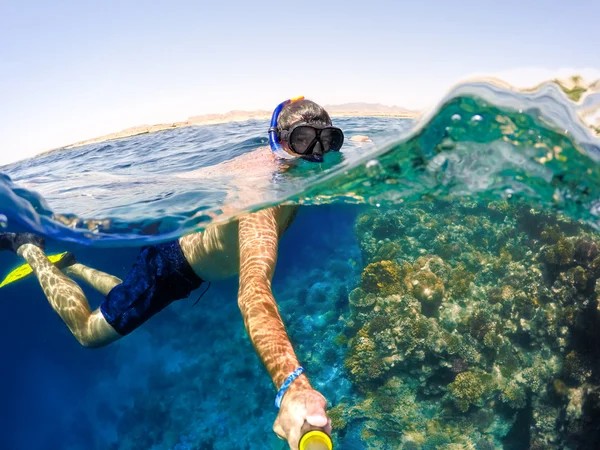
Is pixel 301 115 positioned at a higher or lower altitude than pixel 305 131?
higher

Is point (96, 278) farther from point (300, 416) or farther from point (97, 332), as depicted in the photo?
point (300, 416)

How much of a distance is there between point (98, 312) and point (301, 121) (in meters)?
4.55

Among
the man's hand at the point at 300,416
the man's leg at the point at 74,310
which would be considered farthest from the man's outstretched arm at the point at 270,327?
the man's leg at the point at 74,310

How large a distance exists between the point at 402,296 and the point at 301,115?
6796 mm

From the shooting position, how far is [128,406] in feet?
42.0

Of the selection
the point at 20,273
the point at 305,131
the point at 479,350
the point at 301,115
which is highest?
the point at 301,115

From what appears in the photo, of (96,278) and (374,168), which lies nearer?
(374,168)

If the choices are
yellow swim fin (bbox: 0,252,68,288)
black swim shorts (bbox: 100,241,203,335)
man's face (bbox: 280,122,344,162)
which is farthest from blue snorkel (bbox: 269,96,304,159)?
yellow swim fin (bbox: 0,252,68,288)

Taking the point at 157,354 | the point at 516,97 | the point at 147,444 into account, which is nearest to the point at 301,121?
the point at 516,97

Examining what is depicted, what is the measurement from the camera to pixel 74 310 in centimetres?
588

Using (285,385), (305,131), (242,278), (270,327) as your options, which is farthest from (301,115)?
(285,385)

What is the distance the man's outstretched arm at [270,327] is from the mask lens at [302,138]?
1297mm

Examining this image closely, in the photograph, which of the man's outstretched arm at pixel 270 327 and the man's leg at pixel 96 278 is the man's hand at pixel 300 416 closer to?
the man's outstretched arm at pixel 270 327

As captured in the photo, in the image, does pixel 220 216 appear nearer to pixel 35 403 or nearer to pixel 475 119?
pixel 475 119
